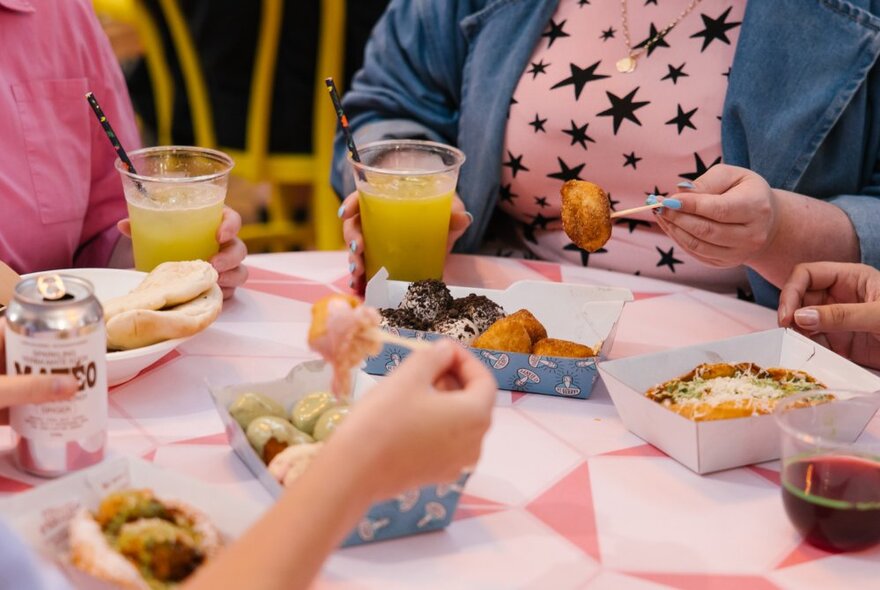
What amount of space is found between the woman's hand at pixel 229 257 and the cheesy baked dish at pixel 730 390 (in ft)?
2.56

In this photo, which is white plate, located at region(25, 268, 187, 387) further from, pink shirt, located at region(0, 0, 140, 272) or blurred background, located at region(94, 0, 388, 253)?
blurred background, located at region(94, 0, 388, 253)

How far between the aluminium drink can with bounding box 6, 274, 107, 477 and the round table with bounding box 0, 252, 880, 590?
0.05m

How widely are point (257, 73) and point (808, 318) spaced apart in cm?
218

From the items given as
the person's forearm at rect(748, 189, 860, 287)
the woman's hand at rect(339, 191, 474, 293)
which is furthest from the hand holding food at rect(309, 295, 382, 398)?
the person's forearm at rect(748, 189, 860, 287)

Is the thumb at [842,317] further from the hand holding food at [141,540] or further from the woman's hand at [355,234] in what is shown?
the hand holding food at [141,540]

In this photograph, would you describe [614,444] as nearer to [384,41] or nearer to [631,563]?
[631,563]

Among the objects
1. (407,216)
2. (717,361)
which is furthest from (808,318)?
(407,216)

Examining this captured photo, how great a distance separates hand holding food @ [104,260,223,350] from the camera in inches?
53.7

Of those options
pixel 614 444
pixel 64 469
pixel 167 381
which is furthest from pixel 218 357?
pixel 614 444

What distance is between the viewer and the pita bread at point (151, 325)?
4.47 ft

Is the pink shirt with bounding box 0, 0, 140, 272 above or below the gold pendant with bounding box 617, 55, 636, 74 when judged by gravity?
below

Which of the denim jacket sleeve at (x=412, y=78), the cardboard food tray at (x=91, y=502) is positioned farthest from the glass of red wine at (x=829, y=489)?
the denim jacket sleeve at (x=412, y=78)

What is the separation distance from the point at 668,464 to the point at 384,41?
4.50 feet

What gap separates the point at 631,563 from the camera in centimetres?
108
